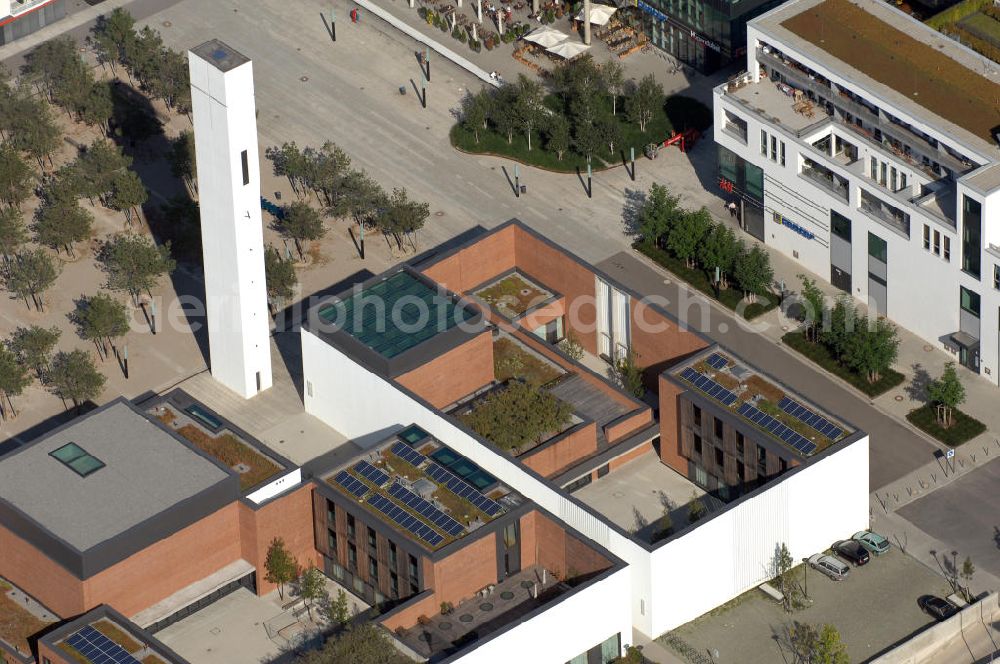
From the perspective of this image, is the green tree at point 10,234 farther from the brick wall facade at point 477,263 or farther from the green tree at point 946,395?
the green tree at point 946,395

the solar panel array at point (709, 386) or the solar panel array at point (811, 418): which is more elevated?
the solar panel array at point (709, 386)

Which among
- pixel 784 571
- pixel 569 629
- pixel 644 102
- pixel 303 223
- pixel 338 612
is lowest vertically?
pixel 784 571

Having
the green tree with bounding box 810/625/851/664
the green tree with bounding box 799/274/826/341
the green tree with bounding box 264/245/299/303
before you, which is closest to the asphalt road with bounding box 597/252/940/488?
the green tree with bounding box 799/274/826/341

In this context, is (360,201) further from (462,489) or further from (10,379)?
(462,489)

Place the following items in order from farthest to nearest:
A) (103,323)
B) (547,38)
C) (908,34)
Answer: (547,38), (908,34), (103,323)

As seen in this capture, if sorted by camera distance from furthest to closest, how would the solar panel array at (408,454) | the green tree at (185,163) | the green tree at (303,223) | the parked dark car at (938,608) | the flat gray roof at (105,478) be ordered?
the green tree at (185,163) < the green tree at (303,223) < the solar panel array at (408,454) < the parked dark car at (938,608) < the flat gray roof at (105,478)

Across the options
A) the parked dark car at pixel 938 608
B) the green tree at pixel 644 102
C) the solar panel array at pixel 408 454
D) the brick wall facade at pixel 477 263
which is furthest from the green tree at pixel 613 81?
the parked dark car at pixel 938 608

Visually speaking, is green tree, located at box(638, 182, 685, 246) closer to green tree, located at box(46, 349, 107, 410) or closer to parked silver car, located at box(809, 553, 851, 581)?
parked silver car, located at box(809, 553, 851, 581)

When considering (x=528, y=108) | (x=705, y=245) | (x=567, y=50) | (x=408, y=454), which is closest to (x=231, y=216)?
(x=408, y=454)
